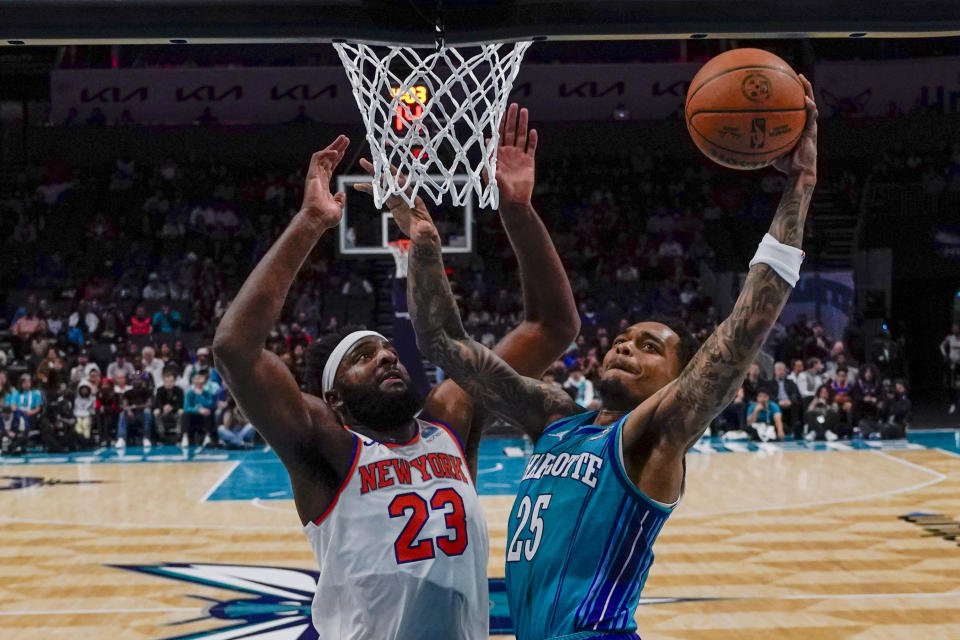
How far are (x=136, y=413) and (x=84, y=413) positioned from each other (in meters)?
0.70

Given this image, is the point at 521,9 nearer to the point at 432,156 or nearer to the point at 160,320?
the point at 432,156

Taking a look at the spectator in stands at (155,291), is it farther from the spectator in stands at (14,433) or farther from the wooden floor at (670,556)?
the wooden floor at (670,556)

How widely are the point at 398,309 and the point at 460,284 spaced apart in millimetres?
6361

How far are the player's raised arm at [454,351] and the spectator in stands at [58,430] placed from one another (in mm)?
12324

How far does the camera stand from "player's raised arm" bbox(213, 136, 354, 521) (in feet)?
9.39

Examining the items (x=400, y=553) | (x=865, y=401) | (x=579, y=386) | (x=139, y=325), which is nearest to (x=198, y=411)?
(x=139, y=325)

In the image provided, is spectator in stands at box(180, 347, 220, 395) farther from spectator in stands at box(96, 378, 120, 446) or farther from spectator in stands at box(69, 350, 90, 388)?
spectator in stands at box(69, 350, 90, 388)

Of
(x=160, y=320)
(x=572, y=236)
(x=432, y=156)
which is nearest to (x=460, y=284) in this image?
(x=572, y=236)

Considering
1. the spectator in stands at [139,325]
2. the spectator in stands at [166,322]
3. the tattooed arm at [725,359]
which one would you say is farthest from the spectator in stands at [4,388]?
the tattooed arm at [725,359]

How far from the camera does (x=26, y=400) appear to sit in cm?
1453

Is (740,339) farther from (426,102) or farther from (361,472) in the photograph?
(426,102)

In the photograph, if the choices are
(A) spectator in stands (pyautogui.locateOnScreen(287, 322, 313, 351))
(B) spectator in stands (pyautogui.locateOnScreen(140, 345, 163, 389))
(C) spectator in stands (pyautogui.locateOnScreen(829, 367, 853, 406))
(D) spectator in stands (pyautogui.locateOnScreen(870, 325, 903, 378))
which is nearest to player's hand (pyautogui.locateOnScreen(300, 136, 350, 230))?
(A) spectator in stands (pyautogui.locateOnScreen(287, 322, 313, 351))

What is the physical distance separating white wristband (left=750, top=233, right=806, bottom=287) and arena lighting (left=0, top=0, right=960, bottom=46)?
3.04 ft

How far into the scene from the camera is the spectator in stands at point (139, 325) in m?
18.2
